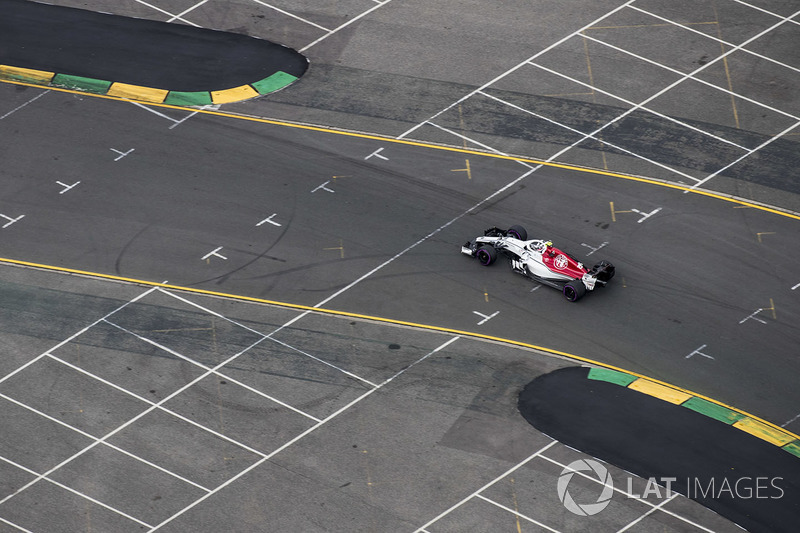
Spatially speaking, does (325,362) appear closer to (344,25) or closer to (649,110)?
(649,110)

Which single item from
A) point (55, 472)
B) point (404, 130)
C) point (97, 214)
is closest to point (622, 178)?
point (404, 130)

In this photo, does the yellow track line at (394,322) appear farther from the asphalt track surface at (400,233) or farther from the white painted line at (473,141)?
the white painted line at (473,141)

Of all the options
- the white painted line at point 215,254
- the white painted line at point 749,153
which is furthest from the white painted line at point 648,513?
the white painted line at point 215,254

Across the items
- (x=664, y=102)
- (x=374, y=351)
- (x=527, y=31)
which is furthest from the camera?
(x=527, y=31)

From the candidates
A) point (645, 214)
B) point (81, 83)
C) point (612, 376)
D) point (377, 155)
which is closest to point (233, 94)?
point (81, 83)

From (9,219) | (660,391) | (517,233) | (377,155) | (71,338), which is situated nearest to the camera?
(660,391)

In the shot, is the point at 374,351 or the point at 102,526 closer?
the point at 102,526

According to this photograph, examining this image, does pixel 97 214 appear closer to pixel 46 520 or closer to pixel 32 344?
pixel 32 344

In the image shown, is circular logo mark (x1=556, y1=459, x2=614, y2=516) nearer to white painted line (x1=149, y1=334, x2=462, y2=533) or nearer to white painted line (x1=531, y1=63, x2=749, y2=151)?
white painted line (x1=149, y1=334, x2=462, y2=533)
